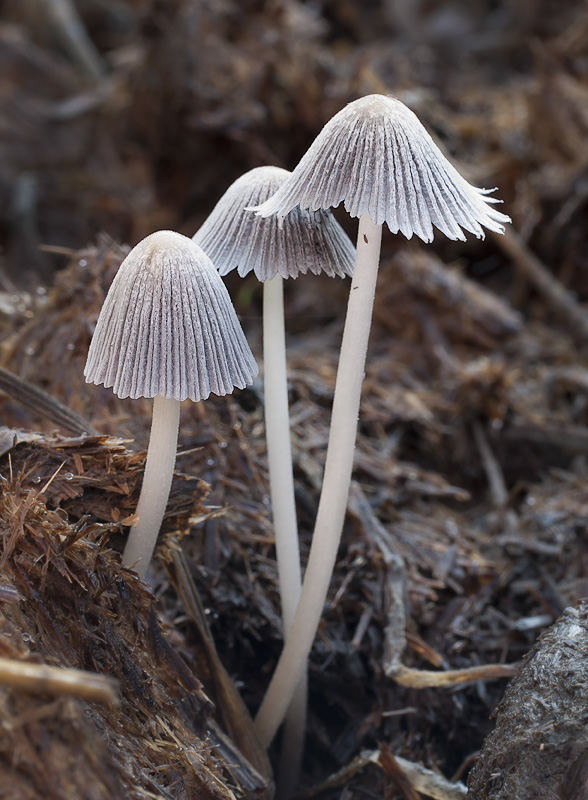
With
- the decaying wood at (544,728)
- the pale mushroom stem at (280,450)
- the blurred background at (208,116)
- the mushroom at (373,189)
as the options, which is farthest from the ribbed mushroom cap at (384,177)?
the blurred background at (208,116)

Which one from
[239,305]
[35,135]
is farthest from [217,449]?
[35,135]

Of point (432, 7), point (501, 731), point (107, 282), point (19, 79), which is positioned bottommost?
point (501, 731)

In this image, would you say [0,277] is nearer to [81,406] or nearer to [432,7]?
[81,406]

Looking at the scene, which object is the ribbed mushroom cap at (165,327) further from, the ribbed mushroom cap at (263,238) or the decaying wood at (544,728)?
the decaying wood at (544,728)

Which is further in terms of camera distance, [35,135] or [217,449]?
[35,135]

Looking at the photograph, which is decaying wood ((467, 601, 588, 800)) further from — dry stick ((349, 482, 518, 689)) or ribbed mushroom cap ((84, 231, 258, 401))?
ribbed mushroom cap ((84, 231, 258, 401))

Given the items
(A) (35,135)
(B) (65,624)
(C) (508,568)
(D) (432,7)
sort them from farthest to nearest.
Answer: (D) (432,7)
(A) (35,135)
(C) (508,568)
(B) (65,624)

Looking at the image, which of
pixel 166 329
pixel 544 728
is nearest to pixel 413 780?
pixel 544 728
